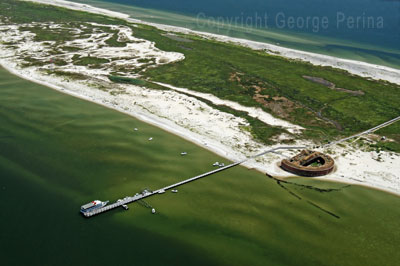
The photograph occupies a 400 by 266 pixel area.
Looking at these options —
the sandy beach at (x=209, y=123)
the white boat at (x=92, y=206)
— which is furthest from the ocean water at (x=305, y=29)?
the white boat at (x=92, y=206)

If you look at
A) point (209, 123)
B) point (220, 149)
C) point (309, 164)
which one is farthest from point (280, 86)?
point (220, 149)

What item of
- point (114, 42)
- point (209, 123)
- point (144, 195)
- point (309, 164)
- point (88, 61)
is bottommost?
point (144, 195)

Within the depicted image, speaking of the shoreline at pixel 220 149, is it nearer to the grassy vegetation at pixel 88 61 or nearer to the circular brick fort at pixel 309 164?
the circular brick fort at pixel 309 164

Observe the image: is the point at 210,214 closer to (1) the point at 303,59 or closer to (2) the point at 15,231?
(2) the point at 15,231

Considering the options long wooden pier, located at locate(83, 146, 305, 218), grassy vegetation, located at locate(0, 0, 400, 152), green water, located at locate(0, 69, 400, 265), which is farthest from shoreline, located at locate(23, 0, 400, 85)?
long wooden pier, located at locate(83, 146, 305, 218)

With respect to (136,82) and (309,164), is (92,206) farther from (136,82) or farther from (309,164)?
(136,82)

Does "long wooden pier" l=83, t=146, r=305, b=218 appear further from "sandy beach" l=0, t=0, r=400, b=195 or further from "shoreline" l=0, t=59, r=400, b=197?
"sandy beach" l=0, t=0, r=400, b=195
